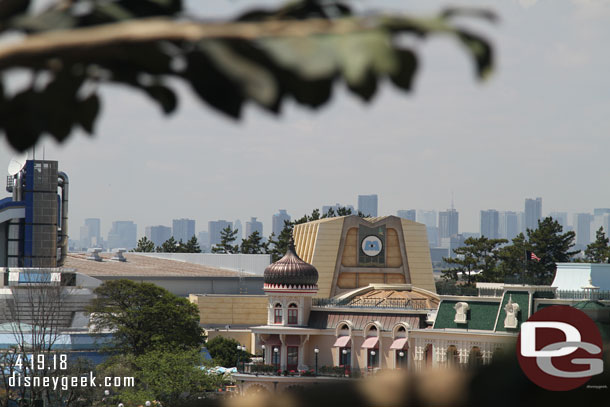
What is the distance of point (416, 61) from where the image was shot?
93.7 inches

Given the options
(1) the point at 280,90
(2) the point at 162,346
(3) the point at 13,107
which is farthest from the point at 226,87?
(2) the point at 162,346

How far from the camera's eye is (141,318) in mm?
44875

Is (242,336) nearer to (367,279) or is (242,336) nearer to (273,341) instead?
(367,279)

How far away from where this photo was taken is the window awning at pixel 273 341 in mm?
45062

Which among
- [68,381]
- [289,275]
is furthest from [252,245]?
[68,381]

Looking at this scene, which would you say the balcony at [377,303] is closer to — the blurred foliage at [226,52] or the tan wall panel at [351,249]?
the tan wall panel at [351,249]

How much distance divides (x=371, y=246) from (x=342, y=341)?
1470 cm

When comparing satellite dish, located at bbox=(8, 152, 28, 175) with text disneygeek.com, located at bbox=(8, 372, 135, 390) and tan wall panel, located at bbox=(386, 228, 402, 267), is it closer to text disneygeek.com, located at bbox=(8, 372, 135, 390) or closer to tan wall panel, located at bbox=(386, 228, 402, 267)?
text disneygeek.com, located at bbox=(8, 372, 135, 390)

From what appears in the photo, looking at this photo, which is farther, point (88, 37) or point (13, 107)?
point (13, 107)

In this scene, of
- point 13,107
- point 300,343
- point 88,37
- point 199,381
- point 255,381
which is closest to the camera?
point 88,37

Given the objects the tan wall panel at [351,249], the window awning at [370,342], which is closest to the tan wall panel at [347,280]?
the tan wall panel at [351,249]

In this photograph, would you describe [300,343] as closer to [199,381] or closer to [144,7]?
[199,381]

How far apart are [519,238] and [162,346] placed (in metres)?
45.8

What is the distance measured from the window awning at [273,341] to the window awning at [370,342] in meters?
4.05
